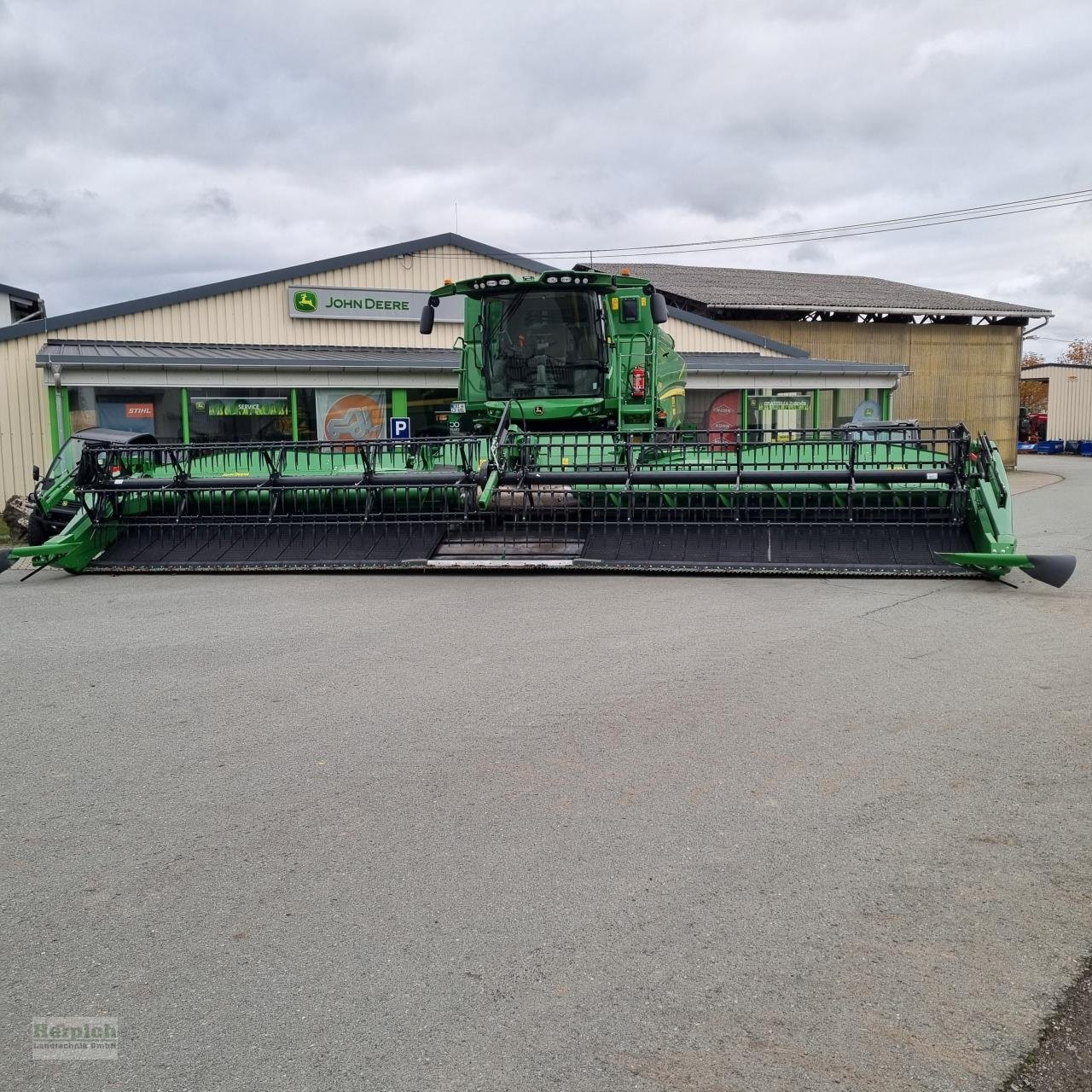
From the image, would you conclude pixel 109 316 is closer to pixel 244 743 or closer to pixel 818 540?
pixel 818 540

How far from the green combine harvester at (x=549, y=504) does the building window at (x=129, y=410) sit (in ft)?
22.7

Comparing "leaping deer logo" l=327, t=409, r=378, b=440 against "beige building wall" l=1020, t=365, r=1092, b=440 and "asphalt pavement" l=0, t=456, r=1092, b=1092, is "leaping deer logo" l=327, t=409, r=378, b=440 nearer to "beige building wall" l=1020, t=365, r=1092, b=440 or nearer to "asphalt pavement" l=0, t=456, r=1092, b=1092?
"asphalt pavement" l=0, t=456, r=1092, b=1092

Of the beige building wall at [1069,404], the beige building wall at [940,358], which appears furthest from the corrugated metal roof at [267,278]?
the beige building wall at [1069,404]

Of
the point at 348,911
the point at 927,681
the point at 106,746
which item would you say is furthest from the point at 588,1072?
the point at 927,681

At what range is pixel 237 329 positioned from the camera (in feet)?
66.1

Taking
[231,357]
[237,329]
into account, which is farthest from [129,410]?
[237,329]

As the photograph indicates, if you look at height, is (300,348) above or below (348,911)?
above

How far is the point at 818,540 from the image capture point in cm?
920

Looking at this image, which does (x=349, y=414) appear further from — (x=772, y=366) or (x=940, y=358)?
(x=940, y=358)

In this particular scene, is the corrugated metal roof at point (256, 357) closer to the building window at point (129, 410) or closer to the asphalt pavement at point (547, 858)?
the building window at point (129, 410)

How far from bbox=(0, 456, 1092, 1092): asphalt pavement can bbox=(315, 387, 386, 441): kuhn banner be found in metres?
12.6

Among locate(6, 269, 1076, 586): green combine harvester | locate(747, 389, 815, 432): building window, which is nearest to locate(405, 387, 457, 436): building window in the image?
locate(747, 389, 815, 432): building window

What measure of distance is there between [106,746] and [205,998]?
2.32 m

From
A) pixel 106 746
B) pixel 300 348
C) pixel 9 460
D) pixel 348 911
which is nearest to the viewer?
pixel 348 911
